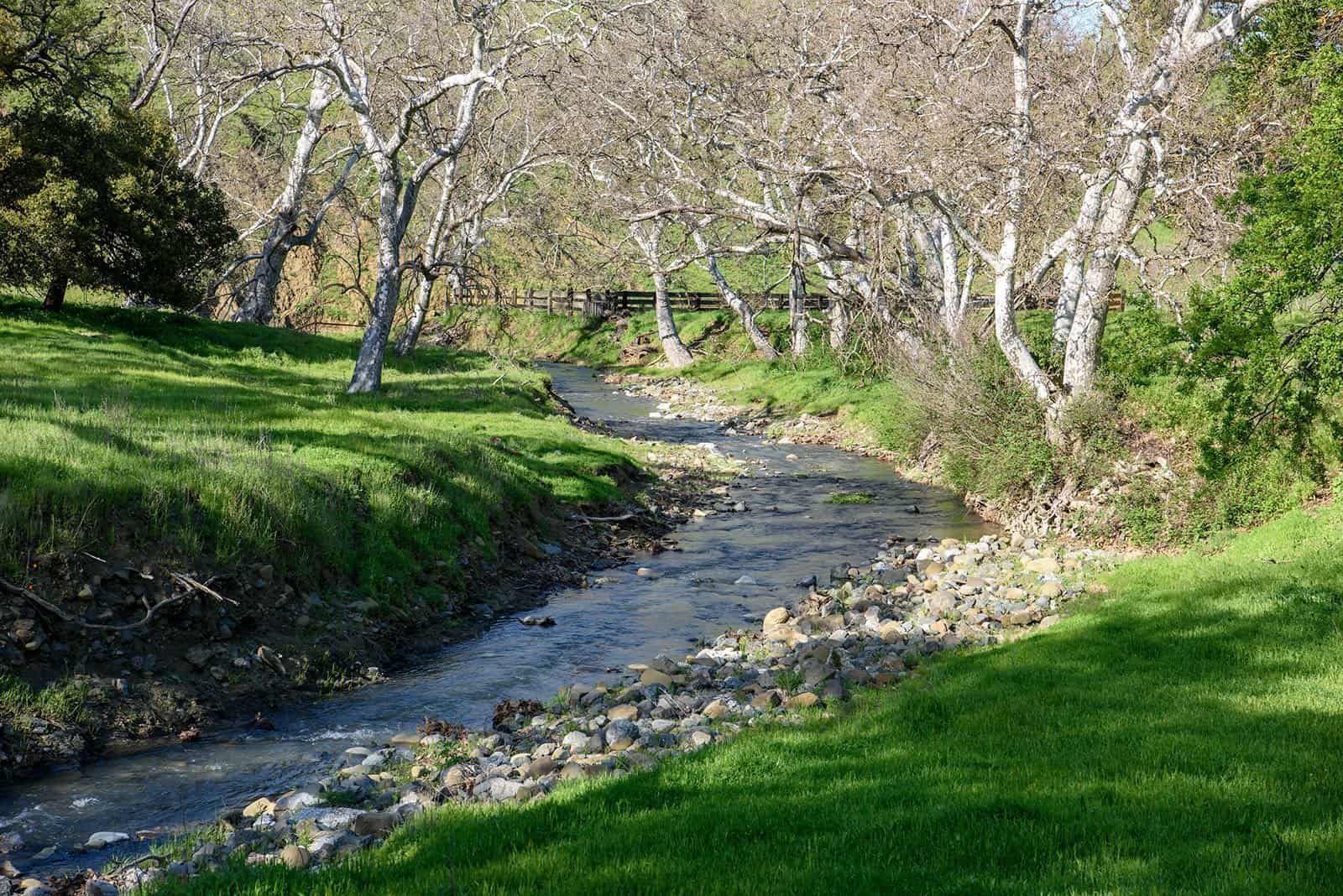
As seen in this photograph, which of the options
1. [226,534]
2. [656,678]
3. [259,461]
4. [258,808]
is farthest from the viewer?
[259,461]

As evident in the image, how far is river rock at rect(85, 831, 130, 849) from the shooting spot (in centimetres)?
785

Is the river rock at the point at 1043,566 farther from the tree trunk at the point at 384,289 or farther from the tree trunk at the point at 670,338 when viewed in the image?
the tree trunk at the point at 670,338

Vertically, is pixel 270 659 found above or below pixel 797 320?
below

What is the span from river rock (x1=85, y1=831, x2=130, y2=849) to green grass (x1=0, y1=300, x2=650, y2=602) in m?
3.89

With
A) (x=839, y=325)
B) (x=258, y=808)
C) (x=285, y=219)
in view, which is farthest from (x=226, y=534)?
(x=839, y=325)

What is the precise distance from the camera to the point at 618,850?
19.8 feet

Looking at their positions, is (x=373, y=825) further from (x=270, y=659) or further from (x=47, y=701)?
(x=270, y=659)

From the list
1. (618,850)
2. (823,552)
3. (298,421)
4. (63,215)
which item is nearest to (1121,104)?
(823,552)

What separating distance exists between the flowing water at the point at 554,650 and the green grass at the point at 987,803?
308cm

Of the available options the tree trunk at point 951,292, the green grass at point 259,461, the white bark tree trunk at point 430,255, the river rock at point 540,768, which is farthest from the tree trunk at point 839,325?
the river rock at point 540,768

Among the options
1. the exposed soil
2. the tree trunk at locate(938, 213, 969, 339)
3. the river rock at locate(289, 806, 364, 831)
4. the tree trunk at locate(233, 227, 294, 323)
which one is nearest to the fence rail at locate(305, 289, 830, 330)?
the tree trunk at locate(233, 227, 294, 323)

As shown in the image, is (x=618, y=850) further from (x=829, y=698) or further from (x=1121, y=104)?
(x=1121, y=104)

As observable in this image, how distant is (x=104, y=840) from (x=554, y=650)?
20.3 feet

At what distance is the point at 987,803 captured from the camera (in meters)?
6.42
